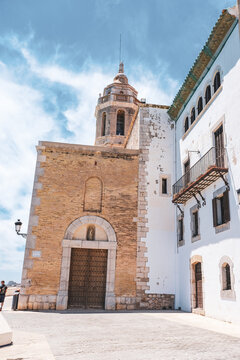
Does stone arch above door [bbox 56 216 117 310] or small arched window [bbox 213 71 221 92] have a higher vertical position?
small arched window [bbox 213 71 221 92]

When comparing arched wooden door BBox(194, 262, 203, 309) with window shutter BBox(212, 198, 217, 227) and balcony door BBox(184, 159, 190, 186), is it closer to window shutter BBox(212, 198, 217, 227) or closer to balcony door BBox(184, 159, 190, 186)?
window shutter BBox(212, 198, 217, 227)

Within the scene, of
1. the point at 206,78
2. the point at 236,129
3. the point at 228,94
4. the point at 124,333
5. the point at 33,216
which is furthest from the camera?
the point at 33,216

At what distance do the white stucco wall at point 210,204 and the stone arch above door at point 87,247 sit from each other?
3.13 meters

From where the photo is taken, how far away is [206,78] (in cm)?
1370

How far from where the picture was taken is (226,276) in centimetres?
1077

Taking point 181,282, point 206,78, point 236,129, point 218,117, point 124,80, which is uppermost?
point 124,80

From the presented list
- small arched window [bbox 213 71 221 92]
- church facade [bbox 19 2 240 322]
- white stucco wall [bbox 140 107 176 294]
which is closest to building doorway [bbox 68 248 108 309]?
church facade [bbox 19 2 240 322]

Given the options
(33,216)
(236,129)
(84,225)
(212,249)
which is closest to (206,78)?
(236,129)

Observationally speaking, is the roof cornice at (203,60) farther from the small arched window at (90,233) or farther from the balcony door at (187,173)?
the small arched window at (90,233)

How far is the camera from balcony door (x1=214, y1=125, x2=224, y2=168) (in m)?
11.5

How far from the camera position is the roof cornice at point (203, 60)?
1150 cm

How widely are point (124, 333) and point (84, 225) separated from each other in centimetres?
826

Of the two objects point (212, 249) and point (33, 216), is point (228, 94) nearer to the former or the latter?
point (212, 249)

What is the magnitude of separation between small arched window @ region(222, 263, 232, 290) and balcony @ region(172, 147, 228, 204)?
3.04 m
